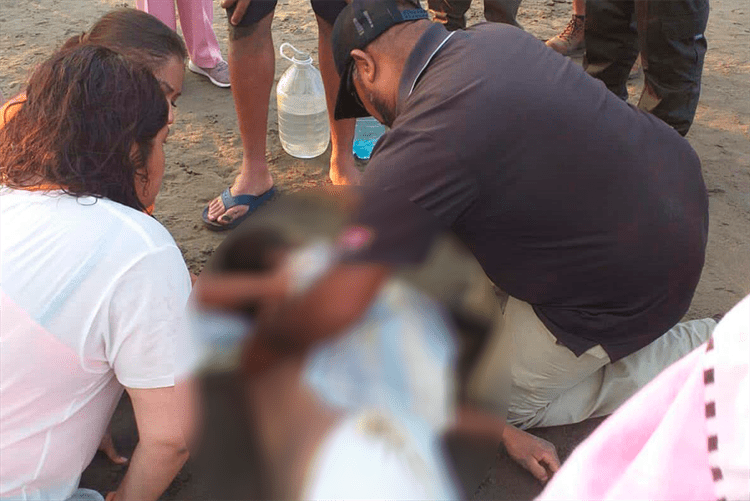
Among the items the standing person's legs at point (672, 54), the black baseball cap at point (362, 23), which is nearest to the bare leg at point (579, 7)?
the standing person's legs at point (672, 54)

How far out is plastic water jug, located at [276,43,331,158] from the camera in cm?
294

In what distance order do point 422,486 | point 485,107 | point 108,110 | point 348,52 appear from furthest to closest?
point 348,52 < point 485,107 < point 108,110 < point 422,486

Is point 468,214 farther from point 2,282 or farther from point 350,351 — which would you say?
A: point 2,282

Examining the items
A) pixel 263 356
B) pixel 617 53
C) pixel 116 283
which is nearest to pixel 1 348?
pixel 116 283

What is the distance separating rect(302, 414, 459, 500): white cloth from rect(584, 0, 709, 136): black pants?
2037 mm

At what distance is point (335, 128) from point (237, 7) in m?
0.57

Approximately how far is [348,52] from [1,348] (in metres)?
1.01

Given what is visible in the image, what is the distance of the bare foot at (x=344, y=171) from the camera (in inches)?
107

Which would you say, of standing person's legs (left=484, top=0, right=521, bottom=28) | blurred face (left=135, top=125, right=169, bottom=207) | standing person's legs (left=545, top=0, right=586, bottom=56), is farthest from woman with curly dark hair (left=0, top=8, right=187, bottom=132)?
standing person's legs (left=545, top=0, right=586, bottom=56)

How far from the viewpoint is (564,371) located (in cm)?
183

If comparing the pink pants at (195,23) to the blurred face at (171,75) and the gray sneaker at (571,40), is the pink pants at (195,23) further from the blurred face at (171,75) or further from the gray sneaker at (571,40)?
the gray sneaker at (571,40)

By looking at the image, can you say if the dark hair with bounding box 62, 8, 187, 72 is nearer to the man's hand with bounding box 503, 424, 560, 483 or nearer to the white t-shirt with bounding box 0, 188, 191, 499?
the white t-shirt with bounding box 0, 188, 191, 499

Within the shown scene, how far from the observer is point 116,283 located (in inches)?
47.4

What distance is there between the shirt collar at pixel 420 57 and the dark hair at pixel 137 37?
0.59 metres
